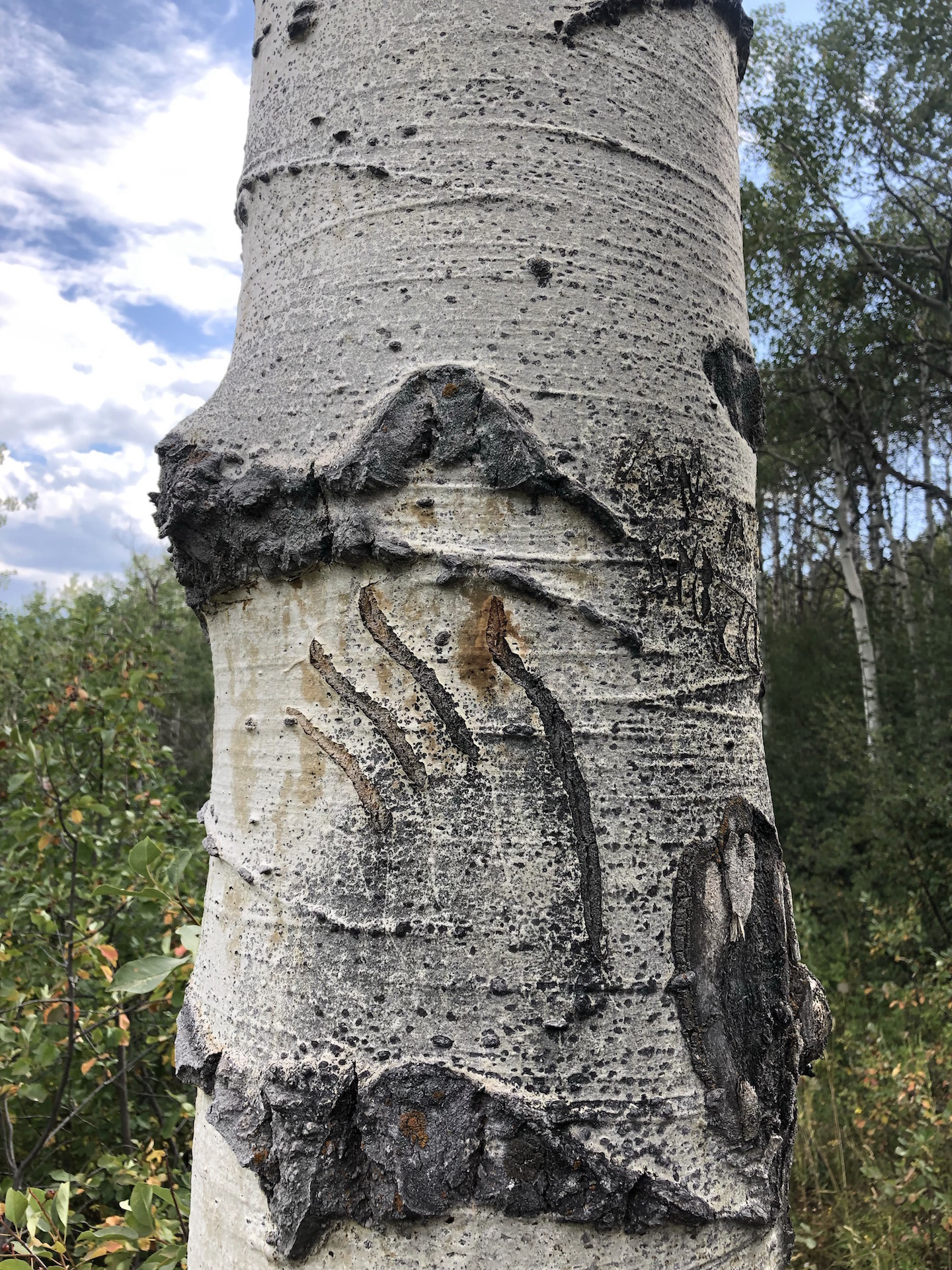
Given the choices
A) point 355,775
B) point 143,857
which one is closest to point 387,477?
point 355,775

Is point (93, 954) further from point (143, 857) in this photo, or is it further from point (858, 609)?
point (858, 609)

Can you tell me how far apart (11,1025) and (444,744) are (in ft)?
7.56

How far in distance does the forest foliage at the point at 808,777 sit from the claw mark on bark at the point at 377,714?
30.4 inches

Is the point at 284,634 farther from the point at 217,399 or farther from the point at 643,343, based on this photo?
the point at 643,343

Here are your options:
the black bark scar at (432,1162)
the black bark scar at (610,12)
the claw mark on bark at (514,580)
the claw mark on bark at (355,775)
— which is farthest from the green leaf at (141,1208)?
the black bark scar at (610,12)

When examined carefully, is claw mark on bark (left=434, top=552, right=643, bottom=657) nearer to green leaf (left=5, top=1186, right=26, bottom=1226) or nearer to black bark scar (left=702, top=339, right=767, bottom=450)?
black bark scar (left=702, top=339, right=767, bottom=450)

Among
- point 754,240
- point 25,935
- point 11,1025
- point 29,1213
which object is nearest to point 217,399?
point 29,1213

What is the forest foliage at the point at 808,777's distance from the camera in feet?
7.76

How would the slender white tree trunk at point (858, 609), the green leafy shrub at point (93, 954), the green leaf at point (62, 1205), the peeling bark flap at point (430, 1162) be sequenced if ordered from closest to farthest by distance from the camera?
the peeling bark flap at point (430, 1162)
the green leaf at point (62, 1205)
the green leafy shrub at point (93, 954)
the slender white tree trunk at point (858, 609)

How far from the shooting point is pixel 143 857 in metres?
1.55

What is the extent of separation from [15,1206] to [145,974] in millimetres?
469

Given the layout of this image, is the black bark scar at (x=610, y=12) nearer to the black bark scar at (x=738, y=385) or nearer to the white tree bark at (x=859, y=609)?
the black bark scar at (x=738, y=385)

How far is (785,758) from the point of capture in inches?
449

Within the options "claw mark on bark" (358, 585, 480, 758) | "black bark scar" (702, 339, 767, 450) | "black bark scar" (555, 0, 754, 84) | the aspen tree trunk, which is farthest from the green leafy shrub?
"black bark scar" (555, 0, 754, 84)
